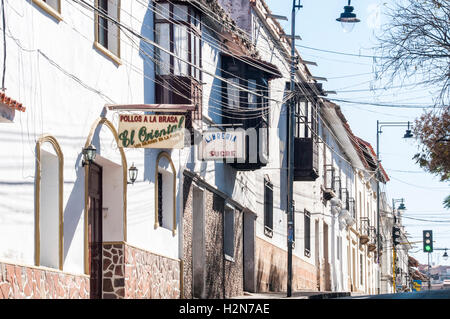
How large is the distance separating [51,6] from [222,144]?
24.5 feet

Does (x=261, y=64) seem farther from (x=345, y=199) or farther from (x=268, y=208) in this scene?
(x=345, y=199)

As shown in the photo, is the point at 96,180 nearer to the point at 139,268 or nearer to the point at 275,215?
the point at 139,268

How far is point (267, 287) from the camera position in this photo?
3072 cm

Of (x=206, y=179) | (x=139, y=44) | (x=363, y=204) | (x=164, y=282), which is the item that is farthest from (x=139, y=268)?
(x=363, y=204)

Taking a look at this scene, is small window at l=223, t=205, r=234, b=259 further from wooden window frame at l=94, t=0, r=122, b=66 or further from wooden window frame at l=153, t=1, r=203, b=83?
wooden window frame at l=94, t=0, r=122, b=66

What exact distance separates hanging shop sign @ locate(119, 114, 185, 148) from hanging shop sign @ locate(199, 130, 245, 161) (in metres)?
5.28

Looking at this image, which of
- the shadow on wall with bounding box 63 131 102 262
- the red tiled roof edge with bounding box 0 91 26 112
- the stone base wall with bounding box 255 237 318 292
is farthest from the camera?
the stone base wall with bounding box 255 237 318 292

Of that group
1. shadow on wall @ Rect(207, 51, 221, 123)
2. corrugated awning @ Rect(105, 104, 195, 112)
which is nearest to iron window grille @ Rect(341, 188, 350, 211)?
shadow on wall @ Rect(207, 51, 221, 123)

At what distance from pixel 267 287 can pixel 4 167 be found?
1865 cm

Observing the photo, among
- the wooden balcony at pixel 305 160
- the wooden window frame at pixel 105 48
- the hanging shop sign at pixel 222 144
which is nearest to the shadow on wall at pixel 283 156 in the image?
the wooden balcony at pixel 305 160

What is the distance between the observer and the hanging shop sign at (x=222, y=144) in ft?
71.7

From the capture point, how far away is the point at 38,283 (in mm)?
13773

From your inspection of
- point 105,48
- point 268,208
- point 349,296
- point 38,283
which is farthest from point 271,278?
point 38,283

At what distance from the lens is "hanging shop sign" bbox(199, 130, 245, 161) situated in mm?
21859
